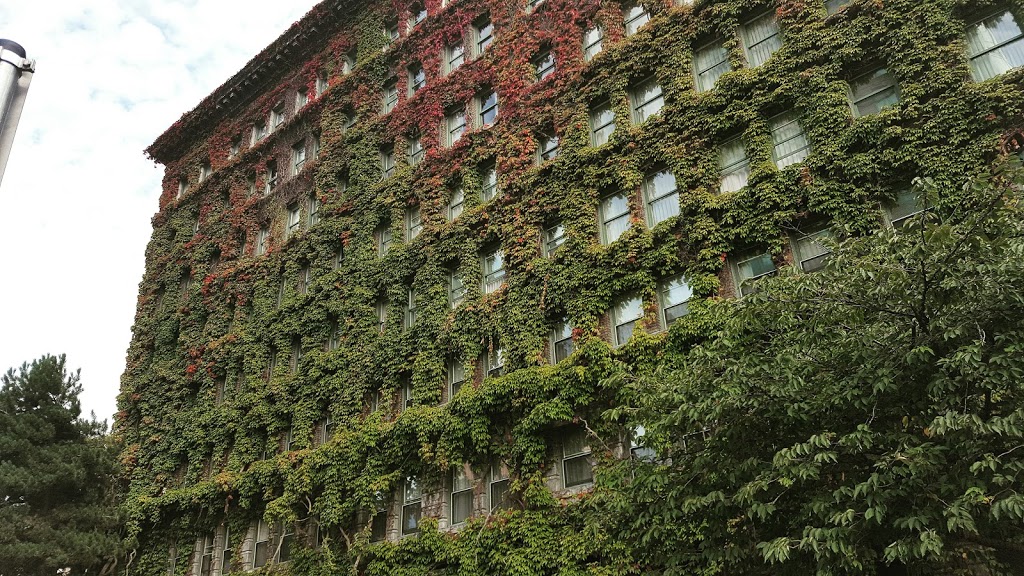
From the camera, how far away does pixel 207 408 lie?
29.4 m

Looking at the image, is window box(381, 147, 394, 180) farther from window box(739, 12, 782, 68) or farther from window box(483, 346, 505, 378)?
window box(739, 12, 782, 68)

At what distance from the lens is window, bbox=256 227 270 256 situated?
33.0m

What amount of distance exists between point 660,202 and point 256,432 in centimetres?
1764

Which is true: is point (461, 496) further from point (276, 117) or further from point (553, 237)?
point (276, 117)

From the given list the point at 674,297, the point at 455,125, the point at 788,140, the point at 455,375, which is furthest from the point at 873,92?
the point at 455,125

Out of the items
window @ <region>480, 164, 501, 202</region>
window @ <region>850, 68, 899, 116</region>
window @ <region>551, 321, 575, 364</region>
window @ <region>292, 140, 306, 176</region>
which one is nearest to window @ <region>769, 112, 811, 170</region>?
window @ <region>850, 68, 899, 116</region>

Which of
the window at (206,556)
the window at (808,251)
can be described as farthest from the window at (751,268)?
the window at (206,556)

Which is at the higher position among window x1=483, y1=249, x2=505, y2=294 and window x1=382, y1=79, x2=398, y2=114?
window x1=382, y1=79, x2=398, y2=114

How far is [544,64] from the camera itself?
2538 centimetres

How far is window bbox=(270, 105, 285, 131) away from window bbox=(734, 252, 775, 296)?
27.4 metres

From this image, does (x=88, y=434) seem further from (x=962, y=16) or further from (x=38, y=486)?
(x=962, y=16)

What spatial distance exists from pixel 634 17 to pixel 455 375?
1363 centimetres

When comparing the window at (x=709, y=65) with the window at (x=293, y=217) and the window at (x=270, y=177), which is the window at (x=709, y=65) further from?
the window at (x=270, y=177)

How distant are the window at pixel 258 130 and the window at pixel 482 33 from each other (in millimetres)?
14633
